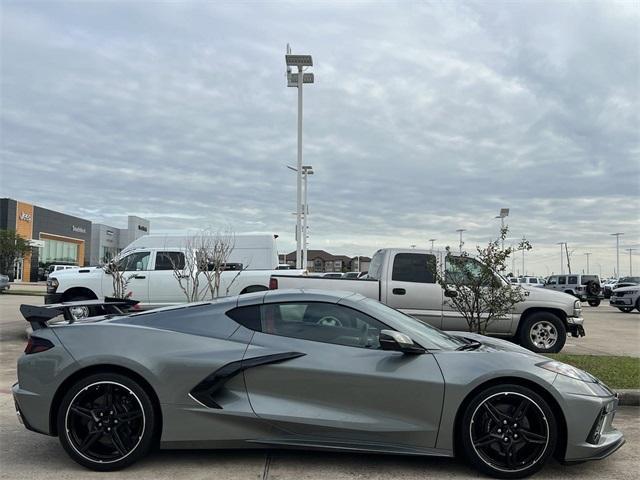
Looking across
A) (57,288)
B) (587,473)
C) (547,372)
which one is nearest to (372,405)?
(547,372)

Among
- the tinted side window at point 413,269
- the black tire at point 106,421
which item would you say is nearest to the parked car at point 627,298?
the tinted side window at point 413,269

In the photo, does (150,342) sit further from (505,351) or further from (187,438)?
(505,351)

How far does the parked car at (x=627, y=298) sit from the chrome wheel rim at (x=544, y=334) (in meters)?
17.8

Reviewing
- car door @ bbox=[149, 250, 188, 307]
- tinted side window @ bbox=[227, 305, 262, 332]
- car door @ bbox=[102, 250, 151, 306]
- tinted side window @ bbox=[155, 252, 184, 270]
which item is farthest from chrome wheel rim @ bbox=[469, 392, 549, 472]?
tinted side window @ bbox=[155, 252, 184, 270]

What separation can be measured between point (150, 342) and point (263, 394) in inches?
38.5

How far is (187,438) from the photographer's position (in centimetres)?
418

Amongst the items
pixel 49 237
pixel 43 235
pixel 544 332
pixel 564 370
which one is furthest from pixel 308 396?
pixel 49 237

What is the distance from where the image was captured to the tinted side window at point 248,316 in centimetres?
445

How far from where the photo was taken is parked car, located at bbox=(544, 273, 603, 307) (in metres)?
32.1

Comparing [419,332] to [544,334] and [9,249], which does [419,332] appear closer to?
[544,334]

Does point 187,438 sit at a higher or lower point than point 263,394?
lower

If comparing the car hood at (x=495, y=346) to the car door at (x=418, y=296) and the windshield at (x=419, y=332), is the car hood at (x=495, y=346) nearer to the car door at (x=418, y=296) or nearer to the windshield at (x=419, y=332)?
the windshield at (x=419, y=332)

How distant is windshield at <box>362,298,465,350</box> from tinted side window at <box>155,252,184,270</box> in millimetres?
9322

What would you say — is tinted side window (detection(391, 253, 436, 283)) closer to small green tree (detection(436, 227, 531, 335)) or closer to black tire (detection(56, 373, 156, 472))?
small green tree (detection(436, 227, 531, 335))
